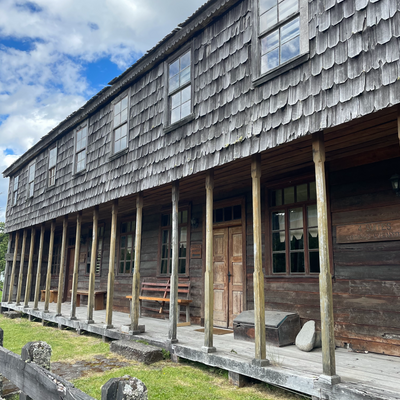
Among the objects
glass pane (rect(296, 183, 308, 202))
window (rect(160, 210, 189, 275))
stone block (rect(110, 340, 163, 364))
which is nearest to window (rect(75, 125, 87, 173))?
window (rect(160, 210, 189, 275))

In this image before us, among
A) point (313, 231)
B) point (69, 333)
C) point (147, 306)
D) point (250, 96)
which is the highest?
point (250, 96)

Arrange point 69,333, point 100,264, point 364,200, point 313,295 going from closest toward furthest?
point 364,200, point 313,295, point 69,333, point 100,264

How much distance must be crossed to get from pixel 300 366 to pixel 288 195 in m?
3.24

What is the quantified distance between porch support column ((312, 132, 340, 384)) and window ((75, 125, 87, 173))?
7589 mm

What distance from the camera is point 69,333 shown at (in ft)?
30.6

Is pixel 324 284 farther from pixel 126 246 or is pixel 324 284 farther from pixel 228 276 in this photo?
pixel 126 246

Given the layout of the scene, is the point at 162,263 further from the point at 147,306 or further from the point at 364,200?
the point at 364,200

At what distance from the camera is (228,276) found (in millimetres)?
7859

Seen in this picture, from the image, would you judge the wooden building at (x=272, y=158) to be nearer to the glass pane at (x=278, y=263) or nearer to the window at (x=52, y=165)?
the glass pane at (x=278, y=263)

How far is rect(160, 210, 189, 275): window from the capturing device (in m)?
9.19

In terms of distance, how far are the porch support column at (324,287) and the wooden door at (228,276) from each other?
3564 millimetres

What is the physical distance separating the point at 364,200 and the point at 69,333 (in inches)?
300

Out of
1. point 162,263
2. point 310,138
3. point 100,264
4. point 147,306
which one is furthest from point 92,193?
point 310,138

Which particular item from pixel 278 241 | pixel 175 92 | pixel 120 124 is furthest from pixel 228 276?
pixel 120 124
